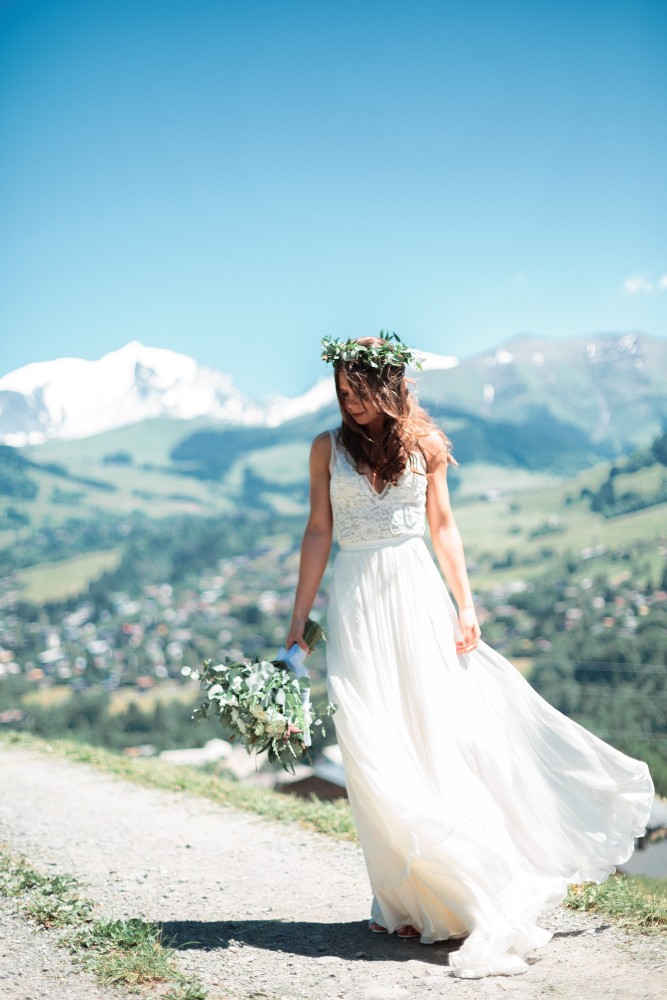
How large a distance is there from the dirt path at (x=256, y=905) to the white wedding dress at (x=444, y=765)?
0.54 ft

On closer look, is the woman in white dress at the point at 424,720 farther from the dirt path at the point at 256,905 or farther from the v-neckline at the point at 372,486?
the dirt path at the point at 256,905

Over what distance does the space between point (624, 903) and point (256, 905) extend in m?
1.42

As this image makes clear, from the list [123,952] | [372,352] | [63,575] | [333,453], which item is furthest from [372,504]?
[63,575]

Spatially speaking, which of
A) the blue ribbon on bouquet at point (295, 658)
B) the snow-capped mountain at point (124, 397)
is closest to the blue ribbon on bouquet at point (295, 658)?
the blue ribbon on bouquet at point (295, 658)

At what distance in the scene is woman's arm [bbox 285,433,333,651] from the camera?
3.62 meters

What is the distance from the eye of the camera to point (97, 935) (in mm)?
3449

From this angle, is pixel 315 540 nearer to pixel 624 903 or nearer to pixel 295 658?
pixel 295 658

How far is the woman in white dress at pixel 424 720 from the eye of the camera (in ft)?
10.7

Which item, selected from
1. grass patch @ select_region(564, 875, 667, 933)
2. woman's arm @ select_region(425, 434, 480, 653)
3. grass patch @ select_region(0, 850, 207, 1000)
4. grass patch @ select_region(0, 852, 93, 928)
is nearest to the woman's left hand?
woman's arm @ select_region(425, 434, 480, 653)

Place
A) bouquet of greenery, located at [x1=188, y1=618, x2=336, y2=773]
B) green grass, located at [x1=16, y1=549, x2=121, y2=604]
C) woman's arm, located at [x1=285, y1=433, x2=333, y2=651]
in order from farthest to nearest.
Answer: green grass, located at [x1=16, y1=549, x2=121, y2=604] → woman's arm, located at [x1=285, y1=433, x2=333, y2=651] → bouquet of greenery, located at [x1=188, y1=618, x2=336, y2=773]

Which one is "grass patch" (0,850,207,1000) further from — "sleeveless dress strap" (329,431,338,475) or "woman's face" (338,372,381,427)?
"woman's face" (338,372,381,427)

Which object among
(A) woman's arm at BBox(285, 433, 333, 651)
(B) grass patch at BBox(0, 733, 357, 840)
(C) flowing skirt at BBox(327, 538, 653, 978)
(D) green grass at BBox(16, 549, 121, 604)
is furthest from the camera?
(D) green grass at BBox(16, 549, 121, 604)

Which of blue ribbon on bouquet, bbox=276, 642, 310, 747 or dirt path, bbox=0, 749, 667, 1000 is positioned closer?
dirt path, bbox=0, 749, 667, 1000

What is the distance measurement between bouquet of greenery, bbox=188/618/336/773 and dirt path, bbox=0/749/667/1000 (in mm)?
657
